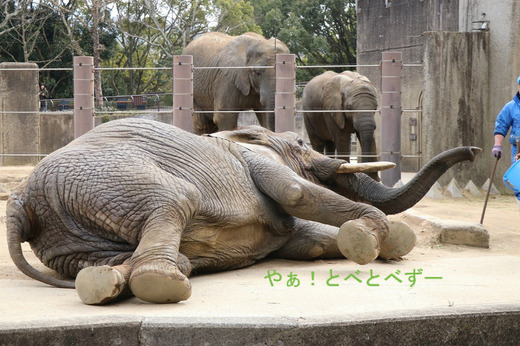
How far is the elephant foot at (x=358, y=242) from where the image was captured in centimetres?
517

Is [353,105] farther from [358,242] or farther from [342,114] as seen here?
[358,242]

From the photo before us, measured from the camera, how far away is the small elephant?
1368 cm

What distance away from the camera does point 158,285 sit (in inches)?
165

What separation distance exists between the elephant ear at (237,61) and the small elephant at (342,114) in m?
1.66

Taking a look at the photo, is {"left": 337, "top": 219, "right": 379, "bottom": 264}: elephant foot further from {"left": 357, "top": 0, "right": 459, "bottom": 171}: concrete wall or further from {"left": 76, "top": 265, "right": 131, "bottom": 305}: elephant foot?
{"left": 357, "top": 0, "right": 459, "bottom": 171}: concrete wall

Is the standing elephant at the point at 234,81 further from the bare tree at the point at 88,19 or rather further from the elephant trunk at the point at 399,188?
the bare tree at the point at 88,19

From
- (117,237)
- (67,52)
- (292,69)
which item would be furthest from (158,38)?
(117,237)

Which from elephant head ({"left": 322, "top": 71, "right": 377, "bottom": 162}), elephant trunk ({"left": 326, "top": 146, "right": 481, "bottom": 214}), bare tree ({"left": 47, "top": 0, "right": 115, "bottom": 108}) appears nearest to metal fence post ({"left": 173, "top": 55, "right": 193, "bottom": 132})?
elephant head ({"left": 322, "top": 71, "right": 377, "bottom": 162})

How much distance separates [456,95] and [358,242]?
788 centimetres

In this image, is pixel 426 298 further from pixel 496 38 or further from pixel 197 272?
pixel 496 38

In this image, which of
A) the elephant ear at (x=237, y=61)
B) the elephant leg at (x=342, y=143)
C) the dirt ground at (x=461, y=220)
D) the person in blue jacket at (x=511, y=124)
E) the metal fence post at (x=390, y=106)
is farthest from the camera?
the elephant leg at (x=342, y=143)

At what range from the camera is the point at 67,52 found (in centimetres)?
3556

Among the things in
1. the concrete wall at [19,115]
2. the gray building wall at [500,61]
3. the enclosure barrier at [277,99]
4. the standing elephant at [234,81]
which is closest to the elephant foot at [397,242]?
the enclosure barrier at [277,99]

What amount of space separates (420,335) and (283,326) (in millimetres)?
637
